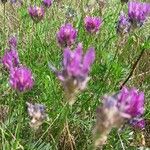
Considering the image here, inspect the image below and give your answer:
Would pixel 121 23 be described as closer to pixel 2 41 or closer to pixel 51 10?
pixel 2 41

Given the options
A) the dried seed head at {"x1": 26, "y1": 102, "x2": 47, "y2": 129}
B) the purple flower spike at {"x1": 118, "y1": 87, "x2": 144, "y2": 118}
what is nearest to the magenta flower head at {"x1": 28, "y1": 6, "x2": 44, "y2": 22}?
the dried seed head at {"x1": 26, "y1": 102, "x2": 47, "y2": 129}

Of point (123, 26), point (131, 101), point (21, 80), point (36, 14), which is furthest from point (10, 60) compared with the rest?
point (131, 101)

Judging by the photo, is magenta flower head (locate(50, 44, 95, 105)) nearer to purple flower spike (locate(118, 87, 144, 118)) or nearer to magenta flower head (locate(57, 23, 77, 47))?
purple flower spike (locate(118, 87, 144, 118))

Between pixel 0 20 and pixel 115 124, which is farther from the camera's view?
pixel 0 20

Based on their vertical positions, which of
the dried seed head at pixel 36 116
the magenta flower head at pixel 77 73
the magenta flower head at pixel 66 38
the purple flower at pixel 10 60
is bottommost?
the purple flower at pixel 10 60

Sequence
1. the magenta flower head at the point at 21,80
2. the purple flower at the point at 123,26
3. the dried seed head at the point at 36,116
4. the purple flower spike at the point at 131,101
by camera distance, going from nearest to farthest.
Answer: the purple flower spike at the point at 131,101 → the dried seed head at the point at 36,116 → the magenta flower head at the point at 21,80 → the purple flower at the point at 123,26

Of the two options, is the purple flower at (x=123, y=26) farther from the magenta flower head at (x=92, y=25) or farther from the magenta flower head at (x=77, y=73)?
the magenta flower head at (x=77, y=73)

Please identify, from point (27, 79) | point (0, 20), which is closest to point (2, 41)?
point (0, 20)

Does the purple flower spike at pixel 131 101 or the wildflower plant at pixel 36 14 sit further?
the wildflower plant at pixel 36 14

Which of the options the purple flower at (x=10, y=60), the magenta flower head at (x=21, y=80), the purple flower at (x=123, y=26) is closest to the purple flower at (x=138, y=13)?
the purple flower at (x=123, y=26)
